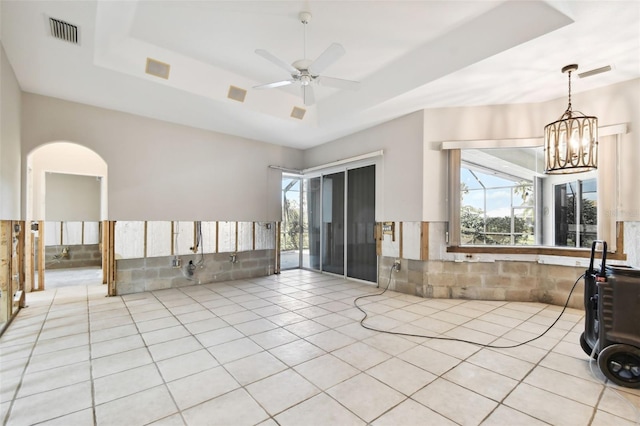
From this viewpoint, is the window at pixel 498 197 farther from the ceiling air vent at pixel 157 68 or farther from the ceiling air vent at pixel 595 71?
the ceiling air vent at pixel 157 68

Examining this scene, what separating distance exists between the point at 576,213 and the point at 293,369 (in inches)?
179

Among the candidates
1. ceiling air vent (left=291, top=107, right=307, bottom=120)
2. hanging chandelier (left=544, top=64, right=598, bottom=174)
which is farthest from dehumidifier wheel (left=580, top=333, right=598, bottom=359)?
ceiling air vent (left=291, top=107, right=307, bottom=120)

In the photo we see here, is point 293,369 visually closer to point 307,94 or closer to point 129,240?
point 307,94

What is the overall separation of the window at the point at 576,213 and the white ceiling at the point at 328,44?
1.35 metres

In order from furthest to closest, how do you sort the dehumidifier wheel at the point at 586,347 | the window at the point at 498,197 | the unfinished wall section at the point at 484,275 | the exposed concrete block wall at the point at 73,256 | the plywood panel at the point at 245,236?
1. the exposed concrete block wall at the point at 73,256
2. the plywood panel at the point at 245,236
3. the window at the point at 498,197
4. the unfinished wall section at the point at 484,275
5. the dehumidifier wheel at the point at 586,347

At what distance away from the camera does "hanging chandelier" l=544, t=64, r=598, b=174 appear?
3.37 m

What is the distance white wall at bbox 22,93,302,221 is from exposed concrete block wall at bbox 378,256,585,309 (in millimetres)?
3606

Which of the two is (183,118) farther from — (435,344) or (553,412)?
(553,412)

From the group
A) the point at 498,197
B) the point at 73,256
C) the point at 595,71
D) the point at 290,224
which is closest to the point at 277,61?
the point at 595,71

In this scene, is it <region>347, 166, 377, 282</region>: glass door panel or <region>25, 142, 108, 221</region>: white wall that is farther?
<region>347, 166, 377, 282</region>: glass door panel

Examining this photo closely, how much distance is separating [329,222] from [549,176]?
4.03 meters

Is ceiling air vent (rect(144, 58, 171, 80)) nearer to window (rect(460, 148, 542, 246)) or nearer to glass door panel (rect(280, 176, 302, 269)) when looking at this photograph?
glass door panel (rect(280, 176, 302, 269))

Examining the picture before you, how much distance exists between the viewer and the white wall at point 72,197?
693 cm

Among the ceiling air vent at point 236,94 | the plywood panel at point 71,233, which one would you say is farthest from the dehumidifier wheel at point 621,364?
the plywood panel at point 71,233
